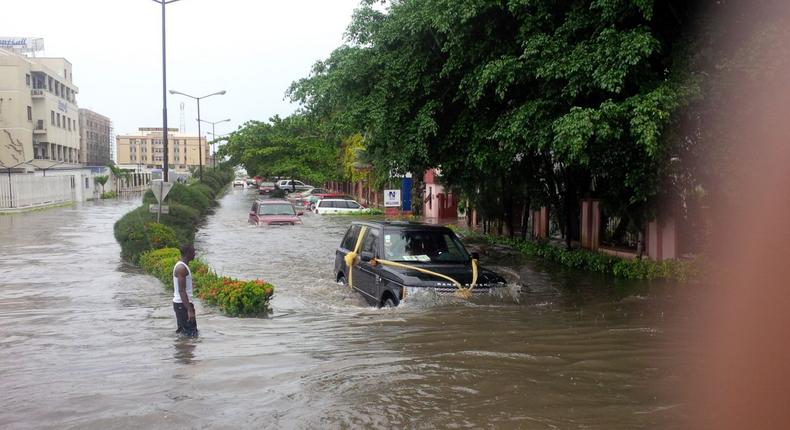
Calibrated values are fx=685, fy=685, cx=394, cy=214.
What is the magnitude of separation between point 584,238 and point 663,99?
10172mm

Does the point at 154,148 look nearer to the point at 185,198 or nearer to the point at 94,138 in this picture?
the point at 94,138

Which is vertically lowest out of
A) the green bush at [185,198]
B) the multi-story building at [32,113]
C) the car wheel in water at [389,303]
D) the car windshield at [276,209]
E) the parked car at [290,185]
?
the car wheel in water at [389,303]

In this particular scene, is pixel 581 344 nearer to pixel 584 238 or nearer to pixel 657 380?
pixel 657 380

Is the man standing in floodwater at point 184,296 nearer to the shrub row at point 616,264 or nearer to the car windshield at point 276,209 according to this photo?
the shrub row at point 616,264

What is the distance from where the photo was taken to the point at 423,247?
1069 centimetres

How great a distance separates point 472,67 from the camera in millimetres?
12617

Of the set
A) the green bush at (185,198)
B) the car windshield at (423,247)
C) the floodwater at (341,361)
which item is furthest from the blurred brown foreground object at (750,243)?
the green bush at (185,198)

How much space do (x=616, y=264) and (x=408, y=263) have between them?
6.98 metres

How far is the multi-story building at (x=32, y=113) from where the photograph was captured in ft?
204

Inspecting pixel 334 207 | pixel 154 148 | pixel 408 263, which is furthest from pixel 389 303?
pixel 154 148

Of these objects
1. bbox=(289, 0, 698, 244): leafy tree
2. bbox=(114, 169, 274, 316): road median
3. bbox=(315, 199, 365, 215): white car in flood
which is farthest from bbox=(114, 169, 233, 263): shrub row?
bbox=(315, 199, 365, 215): white car in flood

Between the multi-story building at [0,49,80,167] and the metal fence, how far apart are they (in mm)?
7006

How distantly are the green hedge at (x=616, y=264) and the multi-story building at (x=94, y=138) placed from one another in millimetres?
98557

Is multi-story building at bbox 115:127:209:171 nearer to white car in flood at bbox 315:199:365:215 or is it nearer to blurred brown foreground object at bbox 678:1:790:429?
white car in flood at bbox 315:199:365:215
